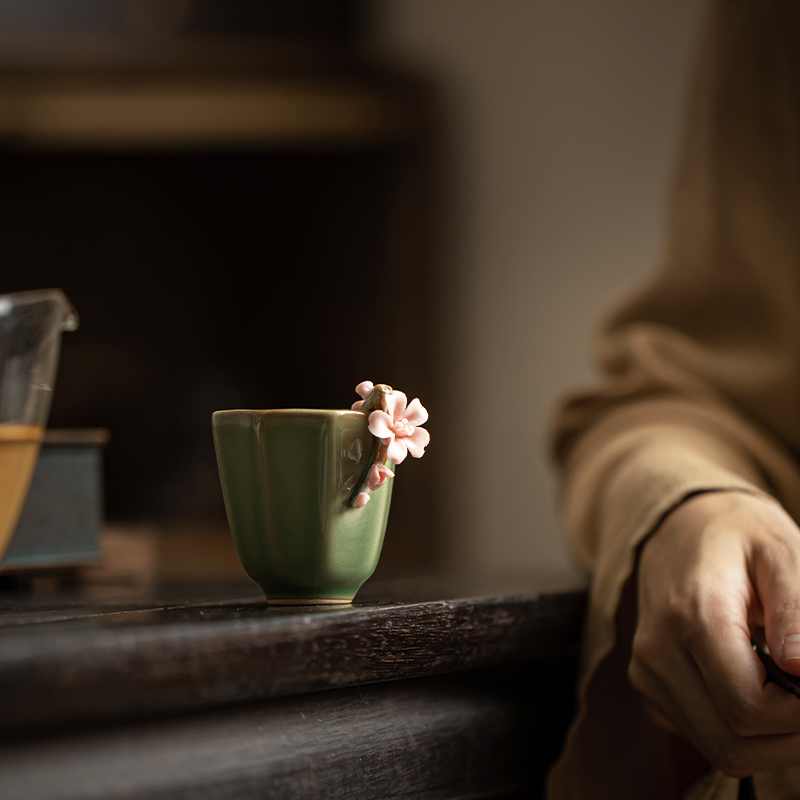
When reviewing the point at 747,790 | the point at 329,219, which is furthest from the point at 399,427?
the point at 329,219

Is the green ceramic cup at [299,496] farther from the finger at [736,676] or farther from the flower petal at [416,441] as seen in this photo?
the finger at [736,676]

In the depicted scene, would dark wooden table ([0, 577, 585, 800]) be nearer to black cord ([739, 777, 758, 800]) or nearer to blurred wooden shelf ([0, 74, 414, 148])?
black cord ([739, 777, 758, 800])

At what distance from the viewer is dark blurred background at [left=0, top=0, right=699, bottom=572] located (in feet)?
5.58

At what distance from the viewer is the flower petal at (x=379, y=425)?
33cm

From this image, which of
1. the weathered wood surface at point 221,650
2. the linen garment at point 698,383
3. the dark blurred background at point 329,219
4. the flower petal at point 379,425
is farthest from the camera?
the dark blurred background at point 329,219

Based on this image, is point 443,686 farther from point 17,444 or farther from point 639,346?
point 639,346

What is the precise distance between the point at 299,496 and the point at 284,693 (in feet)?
0.25

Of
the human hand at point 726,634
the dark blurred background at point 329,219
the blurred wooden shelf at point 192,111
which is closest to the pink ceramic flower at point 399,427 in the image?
the human hand at point 726,634

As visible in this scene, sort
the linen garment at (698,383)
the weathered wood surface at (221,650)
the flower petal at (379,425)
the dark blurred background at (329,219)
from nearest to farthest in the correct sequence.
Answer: the weathered wood surface at (221,650) → the flower petal at (379,425) → the linen garment at (698,383) → the dark blurred background at (329,219)

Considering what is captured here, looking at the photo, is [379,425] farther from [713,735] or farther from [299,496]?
[713,735]

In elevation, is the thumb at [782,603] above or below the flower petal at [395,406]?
below

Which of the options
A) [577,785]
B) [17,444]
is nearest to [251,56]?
[17,444]

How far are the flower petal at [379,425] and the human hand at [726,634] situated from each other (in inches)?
5.6

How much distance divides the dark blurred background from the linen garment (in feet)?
2.84
